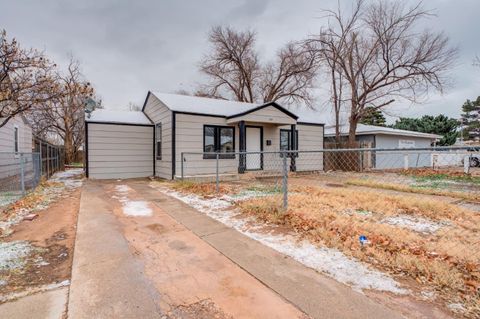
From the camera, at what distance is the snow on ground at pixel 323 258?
2.49 metres

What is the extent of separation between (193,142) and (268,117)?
338 cm

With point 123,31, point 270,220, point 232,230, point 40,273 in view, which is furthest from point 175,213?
point 123,31

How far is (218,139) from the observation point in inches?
442

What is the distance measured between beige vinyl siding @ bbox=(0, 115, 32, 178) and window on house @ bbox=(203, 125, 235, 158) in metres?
6.37

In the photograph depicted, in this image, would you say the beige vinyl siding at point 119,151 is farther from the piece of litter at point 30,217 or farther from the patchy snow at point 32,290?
the patchy snow at point 32,290

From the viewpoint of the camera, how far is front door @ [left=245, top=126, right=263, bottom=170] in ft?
39.0

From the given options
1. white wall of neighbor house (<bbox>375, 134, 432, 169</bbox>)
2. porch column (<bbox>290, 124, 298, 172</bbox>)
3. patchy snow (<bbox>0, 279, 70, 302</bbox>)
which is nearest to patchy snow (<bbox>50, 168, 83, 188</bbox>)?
patchy snow (<bbox>0, 279, 70, 302</bbox>)

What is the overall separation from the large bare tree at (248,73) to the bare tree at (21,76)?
1761 centimetres

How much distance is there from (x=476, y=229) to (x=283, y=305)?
12.7 feet

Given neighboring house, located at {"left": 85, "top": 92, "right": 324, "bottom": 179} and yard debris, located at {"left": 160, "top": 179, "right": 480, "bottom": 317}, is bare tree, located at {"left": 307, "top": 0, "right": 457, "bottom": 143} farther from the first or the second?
yard debris, located at {"left": 160, "top": 179, "right": 480, "bottom": 317}

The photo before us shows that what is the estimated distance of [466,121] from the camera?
45.8 metres

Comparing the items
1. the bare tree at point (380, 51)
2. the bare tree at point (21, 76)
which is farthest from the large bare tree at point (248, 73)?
the bare tree at point (21, 76)

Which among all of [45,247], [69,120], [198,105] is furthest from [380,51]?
[69,120]

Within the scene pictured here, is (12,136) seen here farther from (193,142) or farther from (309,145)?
(309,145)
